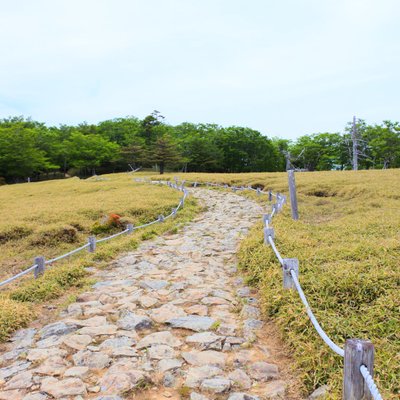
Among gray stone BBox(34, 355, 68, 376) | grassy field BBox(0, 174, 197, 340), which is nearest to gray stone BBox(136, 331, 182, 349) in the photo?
gray stone BBox(34, 355, 68, 376)

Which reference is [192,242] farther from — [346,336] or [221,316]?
[346,336]

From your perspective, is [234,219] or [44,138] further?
[44,138]

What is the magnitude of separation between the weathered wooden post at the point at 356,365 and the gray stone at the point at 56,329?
3895 millimetres

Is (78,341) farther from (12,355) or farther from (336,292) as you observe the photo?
(336,292)

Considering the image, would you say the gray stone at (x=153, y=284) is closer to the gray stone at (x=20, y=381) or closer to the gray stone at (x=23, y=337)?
the gray stone at (x=23, y=337)

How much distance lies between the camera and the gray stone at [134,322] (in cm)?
521

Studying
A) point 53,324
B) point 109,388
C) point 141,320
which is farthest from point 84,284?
point 109,388

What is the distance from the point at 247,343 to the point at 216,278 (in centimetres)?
280

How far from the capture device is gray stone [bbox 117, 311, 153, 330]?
5.21m

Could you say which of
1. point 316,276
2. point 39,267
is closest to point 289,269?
point 316,276

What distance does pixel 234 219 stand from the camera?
14461 mm

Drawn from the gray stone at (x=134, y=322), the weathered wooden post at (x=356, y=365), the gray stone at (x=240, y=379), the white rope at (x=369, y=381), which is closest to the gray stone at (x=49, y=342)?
the gray stone at (x=134, y=322)

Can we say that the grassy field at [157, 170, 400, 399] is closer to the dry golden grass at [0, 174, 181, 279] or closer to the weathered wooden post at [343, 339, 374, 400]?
the weathered wooden post at [343, 339, 374, 400]

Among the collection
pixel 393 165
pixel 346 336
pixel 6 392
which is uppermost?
pixel 393 165
